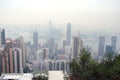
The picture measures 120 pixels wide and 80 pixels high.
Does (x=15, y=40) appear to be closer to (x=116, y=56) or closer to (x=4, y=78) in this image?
(x=4, y=78)

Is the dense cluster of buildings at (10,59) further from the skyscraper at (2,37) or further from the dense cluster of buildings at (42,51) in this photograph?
the skyscraper at (2,37)

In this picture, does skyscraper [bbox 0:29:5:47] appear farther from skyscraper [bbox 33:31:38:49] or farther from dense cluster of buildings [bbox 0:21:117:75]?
skyscraper [bbox 33:31:38:49]

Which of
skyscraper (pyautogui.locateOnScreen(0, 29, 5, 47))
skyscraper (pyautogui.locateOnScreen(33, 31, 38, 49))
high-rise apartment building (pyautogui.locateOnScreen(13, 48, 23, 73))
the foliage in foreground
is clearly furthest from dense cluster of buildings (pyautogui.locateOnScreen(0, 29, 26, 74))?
the foliage in foreground

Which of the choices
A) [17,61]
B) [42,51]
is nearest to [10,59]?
[17,61]

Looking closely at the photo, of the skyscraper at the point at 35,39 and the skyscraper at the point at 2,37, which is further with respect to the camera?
the skyscraper at the point at 35,39

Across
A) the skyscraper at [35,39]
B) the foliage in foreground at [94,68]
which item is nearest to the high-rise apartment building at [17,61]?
the skyscraper at [35,39]

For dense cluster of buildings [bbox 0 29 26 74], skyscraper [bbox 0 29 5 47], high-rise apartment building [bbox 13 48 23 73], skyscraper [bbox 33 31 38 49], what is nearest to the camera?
dense cluster of buildings [bbox 0 29 26 74]

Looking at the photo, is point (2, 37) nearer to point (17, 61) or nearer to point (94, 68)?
point (17, 61)

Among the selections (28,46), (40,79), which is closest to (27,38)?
(28,46)
